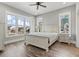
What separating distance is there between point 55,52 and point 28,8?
1206 mm

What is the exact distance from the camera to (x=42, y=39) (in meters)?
2.13

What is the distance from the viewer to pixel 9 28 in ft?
5.76

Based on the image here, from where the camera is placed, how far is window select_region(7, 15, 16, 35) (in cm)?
172

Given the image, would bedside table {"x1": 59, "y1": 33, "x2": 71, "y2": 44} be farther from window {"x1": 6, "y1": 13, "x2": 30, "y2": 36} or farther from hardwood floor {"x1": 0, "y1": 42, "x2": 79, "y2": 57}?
window {"x1": 6, "y1": 13, "x2": 30, "y2": 36}

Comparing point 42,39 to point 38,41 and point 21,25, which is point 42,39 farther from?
point 21,25

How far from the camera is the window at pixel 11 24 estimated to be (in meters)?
1.72

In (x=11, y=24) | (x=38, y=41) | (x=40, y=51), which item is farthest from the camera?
(x=38, y=41)

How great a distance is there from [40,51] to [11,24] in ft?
3.09

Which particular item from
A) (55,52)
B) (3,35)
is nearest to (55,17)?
(55,52)

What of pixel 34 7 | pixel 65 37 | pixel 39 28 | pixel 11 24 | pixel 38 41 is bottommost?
pixel 38 41

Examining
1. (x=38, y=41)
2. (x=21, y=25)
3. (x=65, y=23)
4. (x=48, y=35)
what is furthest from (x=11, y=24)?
(x=65, y=23)

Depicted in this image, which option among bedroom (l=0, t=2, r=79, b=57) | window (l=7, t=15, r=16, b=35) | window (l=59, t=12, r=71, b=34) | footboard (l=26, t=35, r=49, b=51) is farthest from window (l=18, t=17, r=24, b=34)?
window (l=59, t=12, r=71, b=34)

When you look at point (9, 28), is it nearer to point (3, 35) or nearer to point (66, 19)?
point (3, 35)

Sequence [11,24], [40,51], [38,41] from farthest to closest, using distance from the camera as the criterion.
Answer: [38,41], [40,51], [11,24]
